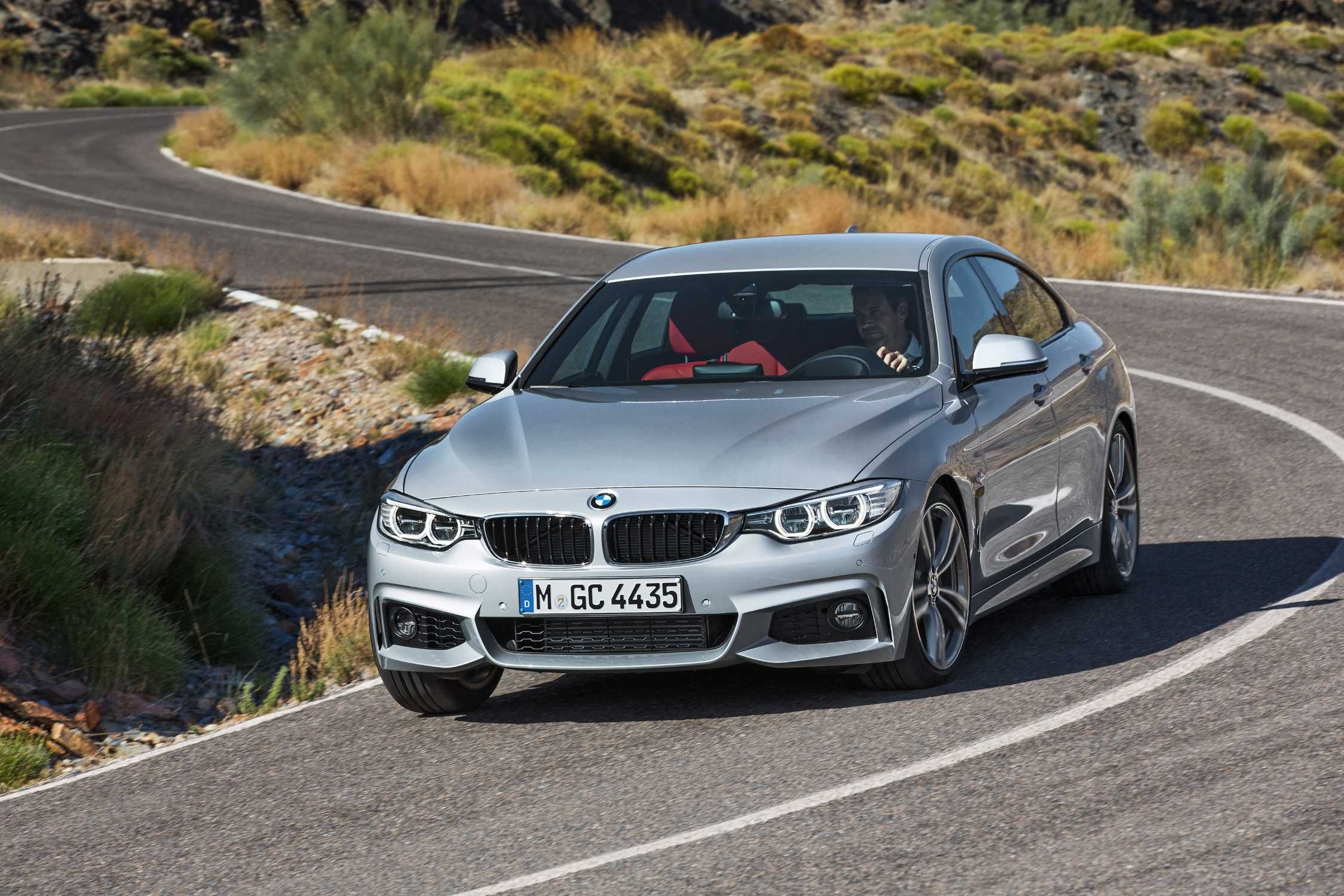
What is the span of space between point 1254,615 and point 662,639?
2462mm

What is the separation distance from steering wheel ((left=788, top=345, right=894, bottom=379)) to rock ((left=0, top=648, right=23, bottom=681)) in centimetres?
360

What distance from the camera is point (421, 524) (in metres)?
5.98

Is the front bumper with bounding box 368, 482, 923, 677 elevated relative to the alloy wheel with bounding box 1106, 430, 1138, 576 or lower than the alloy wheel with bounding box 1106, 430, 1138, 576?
elevated

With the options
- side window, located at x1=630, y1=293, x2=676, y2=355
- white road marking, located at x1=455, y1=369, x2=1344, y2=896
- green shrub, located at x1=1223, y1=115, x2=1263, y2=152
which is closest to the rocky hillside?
green shrub, located at x1=1223, y1=115, x2=1263, y2=152

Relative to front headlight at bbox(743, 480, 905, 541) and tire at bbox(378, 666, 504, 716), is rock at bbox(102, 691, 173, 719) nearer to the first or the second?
tire at bbox(378, 666, 504, 716)

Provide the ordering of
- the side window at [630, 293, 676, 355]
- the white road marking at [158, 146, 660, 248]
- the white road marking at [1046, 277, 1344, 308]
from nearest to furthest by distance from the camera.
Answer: the side window at [630, 293, 676, 355]
the white road marking at [1046, 277, 1344, 308]
the white road marking at [158, 146, 660, 248]

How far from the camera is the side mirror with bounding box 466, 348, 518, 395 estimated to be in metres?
7.02

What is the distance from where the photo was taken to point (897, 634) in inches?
227

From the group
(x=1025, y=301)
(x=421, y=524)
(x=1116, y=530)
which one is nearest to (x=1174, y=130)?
(x=1025, y=301)

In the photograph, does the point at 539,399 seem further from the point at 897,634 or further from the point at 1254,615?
the point at 1254,615

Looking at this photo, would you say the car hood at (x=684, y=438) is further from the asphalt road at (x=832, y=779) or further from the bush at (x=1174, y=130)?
the bush at (x=1174, y=130)

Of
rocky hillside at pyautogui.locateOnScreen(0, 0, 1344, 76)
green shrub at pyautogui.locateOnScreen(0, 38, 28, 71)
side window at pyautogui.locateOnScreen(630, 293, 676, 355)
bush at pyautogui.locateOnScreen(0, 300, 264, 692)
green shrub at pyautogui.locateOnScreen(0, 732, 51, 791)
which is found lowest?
rocky hillside at pyautogui.locateOnScreen(0, 0, 1344, 76)

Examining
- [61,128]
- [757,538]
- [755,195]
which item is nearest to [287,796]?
[757,538]

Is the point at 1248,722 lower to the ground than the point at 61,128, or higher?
higher
